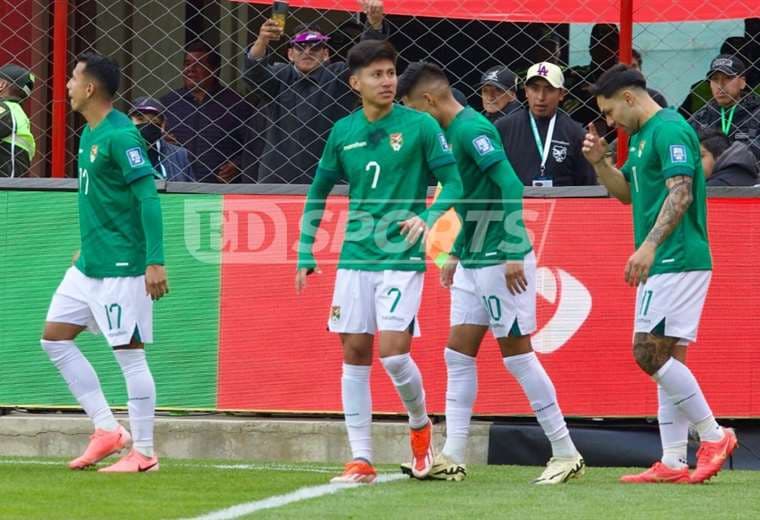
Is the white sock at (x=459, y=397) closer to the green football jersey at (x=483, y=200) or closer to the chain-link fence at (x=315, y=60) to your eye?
the green football jersey at (x=483, y=200)

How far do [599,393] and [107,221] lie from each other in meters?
2.96

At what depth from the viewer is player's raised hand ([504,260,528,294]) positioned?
8.08m

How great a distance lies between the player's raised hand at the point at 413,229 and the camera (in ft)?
25.0

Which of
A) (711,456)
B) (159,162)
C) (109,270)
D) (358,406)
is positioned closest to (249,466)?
(358,406)

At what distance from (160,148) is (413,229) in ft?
10.7

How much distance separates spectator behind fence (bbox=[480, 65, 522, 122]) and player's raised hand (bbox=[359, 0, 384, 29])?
0.76 metres

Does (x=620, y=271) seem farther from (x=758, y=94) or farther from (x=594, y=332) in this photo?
(x=758, y=94)

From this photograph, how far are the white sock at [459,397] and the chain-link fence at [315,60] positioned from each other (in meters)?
2.15

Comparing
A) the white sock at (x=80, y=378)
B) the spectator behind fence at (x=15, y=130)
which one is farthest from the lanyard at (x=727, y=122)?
the spectator behind fence at (x=15, y=130)

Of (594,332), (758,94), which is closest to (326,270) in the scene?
(594,332)

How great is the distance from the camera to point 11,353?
10102 mm

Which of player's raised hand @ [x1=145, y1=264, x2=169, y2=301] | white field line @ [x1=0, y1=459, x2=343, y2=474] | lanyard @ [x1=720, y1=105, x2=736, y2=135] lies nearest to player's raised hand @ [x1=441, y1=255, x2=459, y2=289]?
white field line @ [x1=0, y1=459, x2=343, y2=474]

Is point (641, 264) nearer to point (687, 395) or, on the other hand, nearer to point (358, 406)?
point (687, 395)

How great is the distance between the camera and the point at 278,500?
24.1 ft
